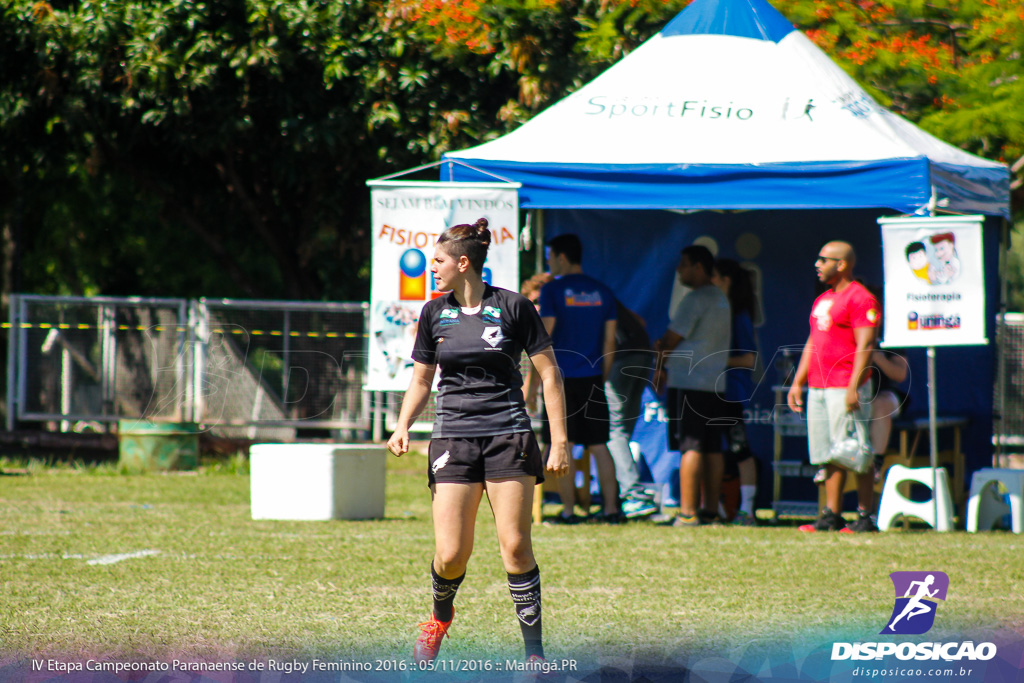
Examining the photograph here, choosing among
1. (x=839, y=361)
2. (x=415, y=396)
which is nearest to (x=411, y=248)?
(x=839, y=361)

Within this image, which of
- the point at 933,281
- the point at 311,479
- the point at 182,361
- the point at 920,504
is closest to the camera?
the point at 933,281

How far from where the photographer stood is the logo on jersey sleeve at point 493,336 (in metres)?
4.84

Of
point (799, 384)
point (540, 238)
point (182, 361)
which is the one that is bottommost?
point (799, 384)

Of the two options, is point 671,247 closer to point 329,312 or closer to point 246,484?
point 246,484

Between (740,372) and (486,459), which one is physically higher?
(740,372)

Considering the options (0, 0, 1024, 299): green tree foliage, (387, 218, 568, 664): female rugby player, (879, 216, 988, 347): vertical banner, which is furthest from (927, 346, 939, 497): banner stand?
(387, 218, 568, 664): female rugby player

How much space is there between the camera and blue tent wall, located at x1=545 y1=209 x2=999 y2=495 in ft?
34.4

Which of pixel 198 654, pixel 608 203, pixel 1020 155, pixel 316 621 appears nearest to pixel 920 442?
pixel 608 203

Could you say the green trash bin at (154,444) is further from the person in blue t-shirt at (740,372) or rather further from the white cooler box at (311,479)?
the person in blue t-shirt at (740,372)

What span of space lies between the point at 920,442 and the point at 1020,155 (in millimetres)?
4740

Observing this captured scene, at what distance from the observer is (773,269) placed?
1084 cm

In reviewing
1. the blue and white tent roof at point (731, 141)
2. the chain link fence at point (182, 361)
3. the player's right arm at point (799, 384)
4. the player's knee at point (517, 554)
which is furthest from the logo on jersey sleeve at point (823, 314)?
the chain link fence at point (182, 361)

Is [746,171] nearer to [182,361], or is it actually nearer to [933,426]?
[933,426]

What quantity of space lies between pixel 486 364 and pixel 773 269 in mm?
6523
